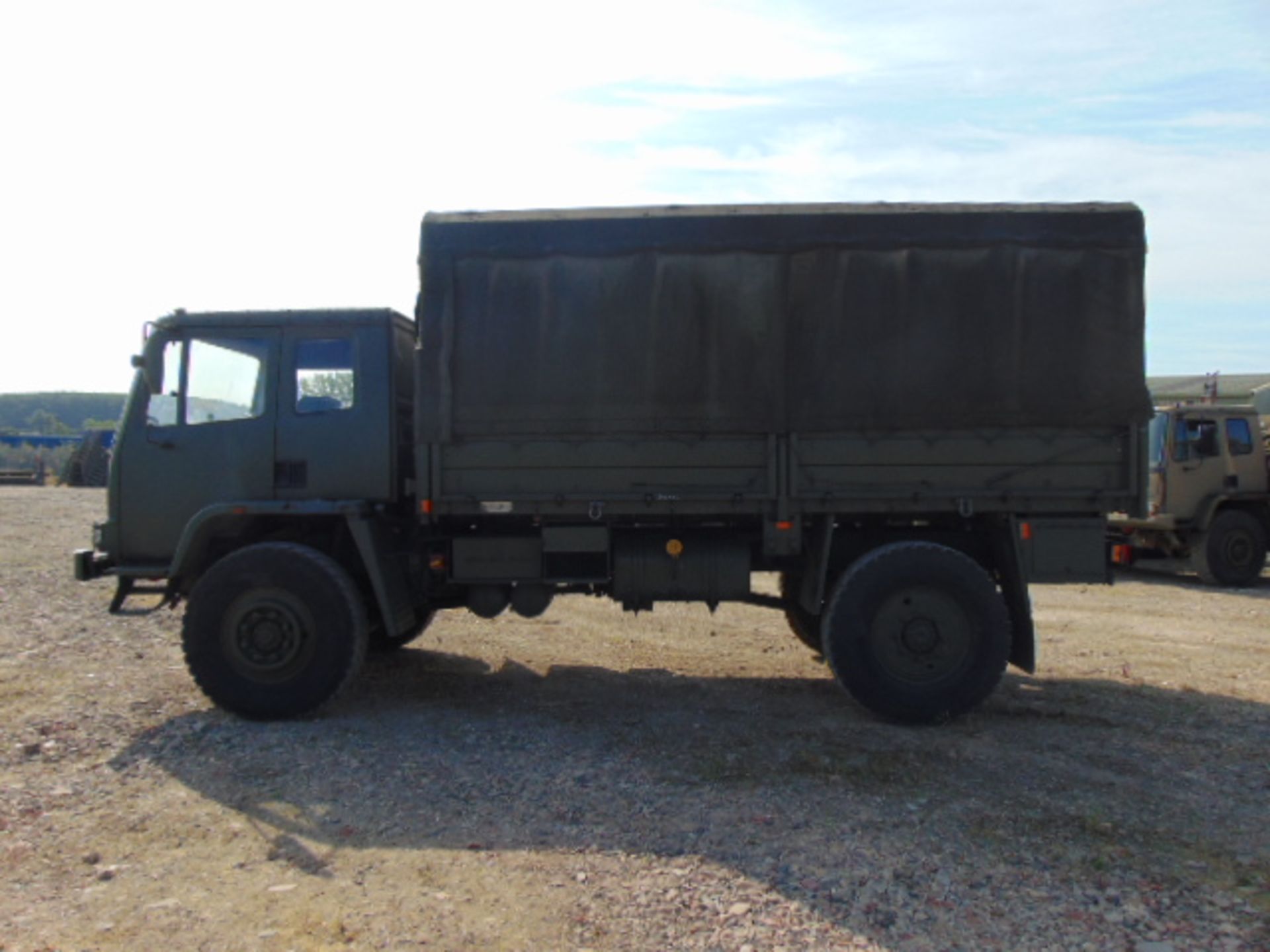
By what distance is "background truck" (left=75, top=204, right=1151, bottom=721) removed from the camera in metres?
6.52

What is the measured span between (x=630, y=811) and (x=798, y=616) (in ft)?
10.7

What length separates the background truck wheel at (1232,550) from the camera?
14109 mm

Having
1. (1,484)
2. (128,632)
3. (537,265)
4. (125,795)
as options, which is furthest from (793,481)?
(1,484)

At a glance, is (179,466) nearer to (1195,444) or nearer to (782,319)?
(782,319)

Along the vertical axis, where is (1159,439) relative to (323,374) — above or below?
below

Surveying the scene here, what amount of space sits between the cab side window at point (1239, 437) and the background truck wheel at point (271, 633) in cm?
1321

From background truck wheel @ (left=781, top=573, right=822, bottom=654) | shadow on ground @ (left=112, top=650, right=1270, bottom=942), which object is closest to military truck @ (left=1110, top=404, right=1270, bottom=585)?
shadow on ground @ (left=112, top=650, right=1270, bottom=942)

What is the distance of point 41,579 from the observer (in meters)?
12.8

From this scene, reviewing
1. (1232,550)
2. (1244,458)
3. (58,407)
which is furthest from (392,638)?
(58,407)

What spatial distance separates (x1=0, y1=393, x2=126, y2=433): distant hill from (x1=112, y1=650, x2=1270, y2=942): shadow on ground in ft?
375

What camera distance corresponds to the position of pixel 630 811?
5.00 metres

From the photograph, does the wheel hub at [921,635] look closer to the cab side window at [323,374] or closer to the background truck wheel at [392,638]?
the background truck wheel at [392,638]

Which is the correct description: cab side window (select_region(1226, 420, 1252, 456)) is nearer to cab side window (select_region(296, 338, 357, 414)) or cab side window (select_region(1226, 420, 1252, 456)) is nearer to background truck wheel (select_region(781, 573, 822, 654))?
background truck wheel (select_region(781, 573, 822, 654))

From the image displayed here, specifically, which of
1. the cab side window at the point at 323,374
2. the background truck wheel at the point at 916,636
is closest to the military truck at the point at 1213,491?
the background truck wheel at the point at 916,636
